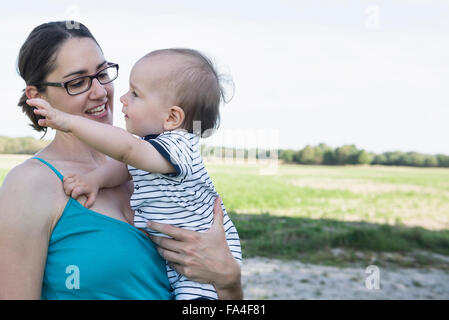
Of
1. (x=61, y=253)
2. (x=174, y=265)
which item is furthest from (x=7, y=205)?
(x=174, y=265)

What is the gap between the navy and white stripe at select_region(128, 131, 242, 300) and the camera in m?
1.69

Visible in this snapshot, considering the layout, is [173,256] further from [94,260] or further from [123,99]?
[123,99]

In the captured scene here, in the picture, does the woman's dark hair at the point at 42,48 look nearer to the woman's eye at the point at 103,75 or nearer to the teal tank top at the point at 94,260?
the woman's eye at the point at 103,75

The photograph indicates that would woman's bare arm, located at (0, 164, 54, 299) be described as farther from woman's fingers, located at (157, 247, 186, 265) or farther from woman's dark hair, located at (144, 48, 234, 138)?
woman's dark hair, located at (144, 48, 234, 138)

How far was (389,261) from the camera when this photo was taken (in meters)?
13.4

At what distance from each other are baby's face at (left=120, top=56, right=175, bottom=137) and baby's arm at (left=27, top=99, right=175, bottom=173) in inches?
9.7

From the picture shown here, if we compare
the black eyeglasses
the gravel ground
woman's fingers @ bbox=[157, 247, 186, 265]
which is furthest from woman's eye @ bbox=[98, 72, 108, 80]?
the gravel ground

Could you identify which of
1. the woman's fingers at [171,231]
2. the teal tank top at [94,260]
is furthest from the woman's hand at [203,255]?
the teal tank top at [94,260]

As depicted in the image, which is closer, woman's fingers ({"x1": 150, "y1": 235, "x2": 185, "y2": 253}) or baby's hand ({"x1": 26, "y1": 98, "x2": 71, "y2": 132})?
baby's hand ({"x1": 26, "y1": 98, "x2": 71, "y2": 132})

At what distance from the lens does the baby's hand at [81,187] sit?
1.68m

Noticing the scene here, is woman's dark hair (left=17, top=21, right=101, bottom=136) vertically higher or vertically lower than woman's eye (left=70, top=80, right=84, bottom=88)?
higher

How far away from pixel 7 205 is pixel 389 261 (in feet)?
44.9

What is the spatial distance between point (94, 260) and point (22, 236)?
27cm
